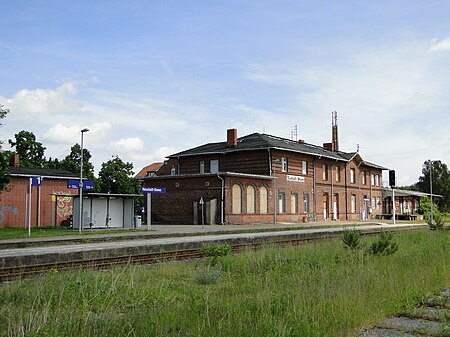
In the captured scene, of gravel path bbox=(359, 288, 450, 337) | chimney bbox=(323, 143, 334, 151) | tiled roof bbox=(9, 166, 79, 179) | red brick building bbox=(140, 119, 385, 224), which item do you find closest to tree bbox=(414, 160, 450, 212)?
chimney bbox=(323, 143, 334, 151)

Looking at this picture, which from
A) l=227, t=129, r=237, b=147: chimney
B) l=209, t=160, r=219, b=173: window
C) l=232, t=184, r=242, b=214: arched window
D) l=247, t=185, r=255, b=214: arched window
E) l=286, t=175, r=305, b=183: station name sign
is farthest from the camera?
l=209, t=160, r=219, b=173: window

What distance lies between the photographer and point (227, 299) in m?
8.17

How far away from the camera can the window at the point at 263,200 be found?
45188 millimetres

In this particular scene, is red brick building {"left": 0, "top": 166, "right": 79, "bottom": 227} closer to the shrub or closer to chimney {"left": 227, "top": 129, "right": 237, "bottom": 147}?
chimney {"left": 227, "top": 129, "right": 237, "bottom": 147}

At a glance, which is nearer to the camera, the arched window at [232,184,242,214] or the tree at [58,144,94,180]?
the arched window at [232,184,242,214]

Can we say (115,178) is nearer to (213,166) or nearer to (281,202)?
(213,166)

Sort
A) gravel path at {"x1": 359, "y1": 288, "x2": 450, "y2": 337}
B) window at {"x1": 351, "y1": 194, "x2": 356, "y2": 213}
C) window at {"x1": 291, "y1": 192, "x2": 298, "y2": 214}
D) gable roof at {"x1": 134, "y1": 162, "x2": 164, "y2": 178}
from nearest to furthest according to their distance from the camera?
gravel path at {"x1": 359, "y1": 288, "x2": 450, "y2": 337} → window at {"x1": 291, "y1": 192, "x2": 298, "y2": 214} → window at {"x1": 351, "y1": 194, "x2": 356, "y2": 213} → gable roof at {"x1": 134, "y1": 162, "x2": 164, "y2": 178}

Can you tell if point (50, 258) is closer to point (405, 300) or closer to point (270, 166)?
point (405, 300)

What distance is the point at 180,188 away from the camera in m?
44.4

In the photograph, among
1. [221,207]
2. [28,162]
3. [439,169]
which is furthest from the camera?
[439,169]

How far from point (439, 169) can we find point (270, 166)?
54599 mm

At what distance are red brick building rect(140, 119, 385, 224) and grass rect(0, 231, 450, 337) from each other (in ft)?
95.1

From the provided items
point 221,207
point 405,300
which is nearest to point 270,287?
point 405,300

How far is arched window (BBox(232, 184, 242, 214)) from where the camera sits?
139 feet
